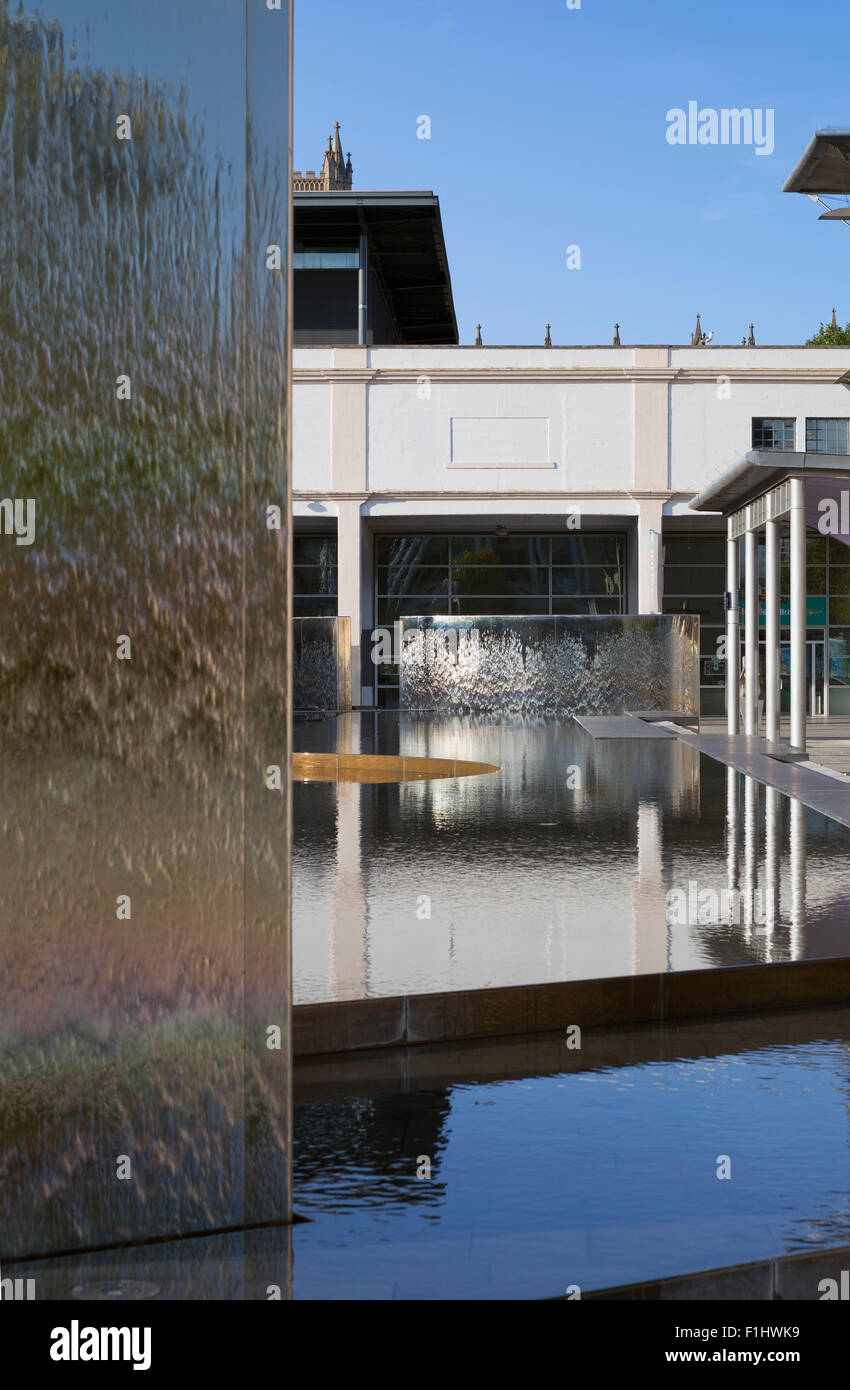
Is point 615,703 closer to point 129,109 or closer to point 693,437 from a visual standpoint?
point 693,437

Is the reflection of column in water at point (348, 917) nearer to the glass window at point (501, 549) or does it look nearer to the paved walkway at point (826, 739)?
the paved walkway at point (826, 739)

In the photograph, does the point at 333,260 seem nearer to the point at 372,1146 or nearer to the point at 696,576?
the point at 696,576

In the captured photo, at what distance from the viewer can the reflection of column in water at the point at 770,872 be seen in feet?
18.7

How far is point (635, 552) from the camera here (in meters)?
37.9

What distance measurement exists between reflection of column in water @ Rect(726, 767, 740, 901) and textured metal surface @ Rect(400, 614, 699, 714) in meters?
12.9

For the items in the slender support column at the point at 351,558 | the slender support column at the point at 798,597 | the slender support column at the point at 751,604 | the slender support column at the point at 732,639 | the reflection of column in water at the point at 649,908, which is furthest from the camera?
the slender support column at the point at 351,558

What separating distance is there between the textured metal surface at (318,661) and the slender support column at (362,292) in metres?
9.67

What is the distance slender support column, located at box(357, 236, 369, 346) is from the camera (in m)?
37.8

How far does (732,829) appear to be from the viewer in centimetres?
916

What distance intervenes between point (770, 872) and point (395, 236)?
3501 cm

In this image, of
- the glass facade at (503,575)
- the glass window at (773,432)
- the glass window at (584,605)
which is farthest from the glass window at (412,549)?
the glass window at (773,432)
